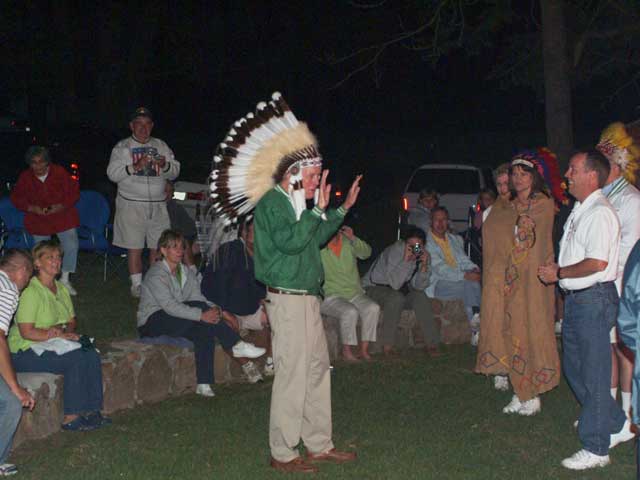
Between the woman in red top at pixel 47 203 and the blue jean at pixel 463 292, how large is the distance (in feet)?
12.6

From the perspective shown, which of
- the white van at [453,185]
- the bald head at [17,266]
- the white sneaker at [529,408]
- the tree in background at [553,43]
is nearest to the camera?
the bald head at [17,266]

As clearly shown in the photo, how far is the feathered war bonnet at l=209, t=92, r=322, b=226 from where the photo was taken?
611 centimetres

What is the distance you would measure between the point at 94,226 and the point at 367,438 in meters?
6.03

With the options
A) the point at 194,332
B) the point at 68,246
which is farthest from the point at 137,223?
the point at 194,332

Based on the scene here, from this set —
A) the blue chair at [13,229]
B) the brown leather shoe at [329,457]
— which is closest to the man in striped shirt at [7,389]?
the brown leather shoe at [329,457]

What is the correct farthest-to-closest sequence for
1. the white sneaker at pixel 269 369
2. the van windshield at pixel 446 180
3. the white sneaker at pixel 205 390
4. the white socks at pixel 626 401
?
the van windshield at pixel 446 180 → the white sneaker at pixel 269 369 → the white sneaker at pixel 205 390 → the white socks at pixel 626 401

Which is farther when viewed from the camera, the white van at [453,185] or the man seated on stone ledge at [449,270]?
the white van at [453,185]

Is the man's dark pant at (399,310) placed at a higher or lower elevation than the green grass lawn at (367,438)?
higher

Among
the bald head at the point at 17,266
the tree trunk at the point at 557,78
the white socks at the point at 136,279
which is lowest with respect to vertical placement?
the white socks at the point at 136,279

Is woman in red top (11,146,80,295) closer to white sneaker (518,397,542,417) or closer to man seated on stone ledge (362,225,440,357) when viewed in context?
man seated on stone ledge (362,225,440,357)

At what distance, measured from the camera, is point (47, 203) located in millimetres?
10266

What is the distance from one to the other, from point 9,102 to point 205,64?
1127 cm

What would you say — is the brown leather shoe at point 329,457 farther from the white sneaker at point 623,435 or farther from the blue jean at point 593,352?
the white sneaker at point 623,435

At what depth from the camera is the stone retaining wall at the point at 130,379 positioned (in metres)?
6.81
